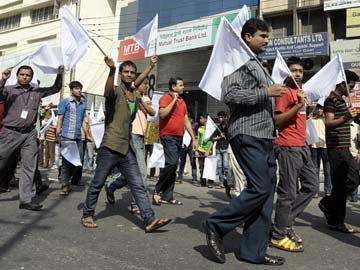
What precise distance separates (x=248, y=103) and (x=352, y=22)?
1456 centimetres

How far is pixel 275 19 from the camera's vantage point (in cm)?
1831

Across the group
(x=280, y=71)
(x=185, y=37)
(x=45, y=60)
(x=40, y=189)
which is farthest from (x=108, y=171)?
(x=185, y=37)

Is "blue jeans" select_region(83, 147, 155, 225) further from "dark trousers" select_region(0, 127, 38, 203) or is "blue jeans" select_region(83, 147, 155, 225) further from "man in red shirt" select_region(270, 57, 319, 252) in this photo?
"man in red shirt" select_region(270, 57, 319, 252)

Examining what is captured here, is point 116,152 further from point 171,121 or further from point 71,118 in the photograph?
point 71,118

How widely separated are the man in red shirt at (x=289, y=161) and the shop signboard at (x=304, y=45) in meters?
12.7

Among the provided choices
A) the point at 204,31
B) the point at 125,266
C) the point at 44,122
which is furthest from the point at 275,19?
the point at 125,266

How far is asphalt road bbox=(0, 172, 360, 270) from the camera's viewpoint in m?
3.23

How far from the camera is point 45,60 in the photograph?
19.6 ft

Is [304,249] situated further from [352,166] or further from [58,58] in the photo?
[58,58]

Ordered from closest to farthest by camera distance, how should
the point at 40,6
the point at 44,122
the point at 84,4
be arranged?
the point at 44,122
the point at 84,4
the point at 40,6

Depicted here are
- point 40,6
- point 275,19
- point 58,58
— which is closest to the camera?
point 58,58

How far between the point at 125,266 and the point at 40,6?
34074 millimetres

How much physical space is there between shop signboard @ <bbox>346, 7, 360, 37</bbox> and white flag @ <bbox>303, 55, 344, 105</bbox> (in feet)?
40.5

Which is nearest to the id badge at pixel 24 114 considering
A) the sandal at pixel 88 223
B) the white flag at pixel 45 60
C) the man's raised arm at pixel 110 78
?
the white flag at pixel 45 60
